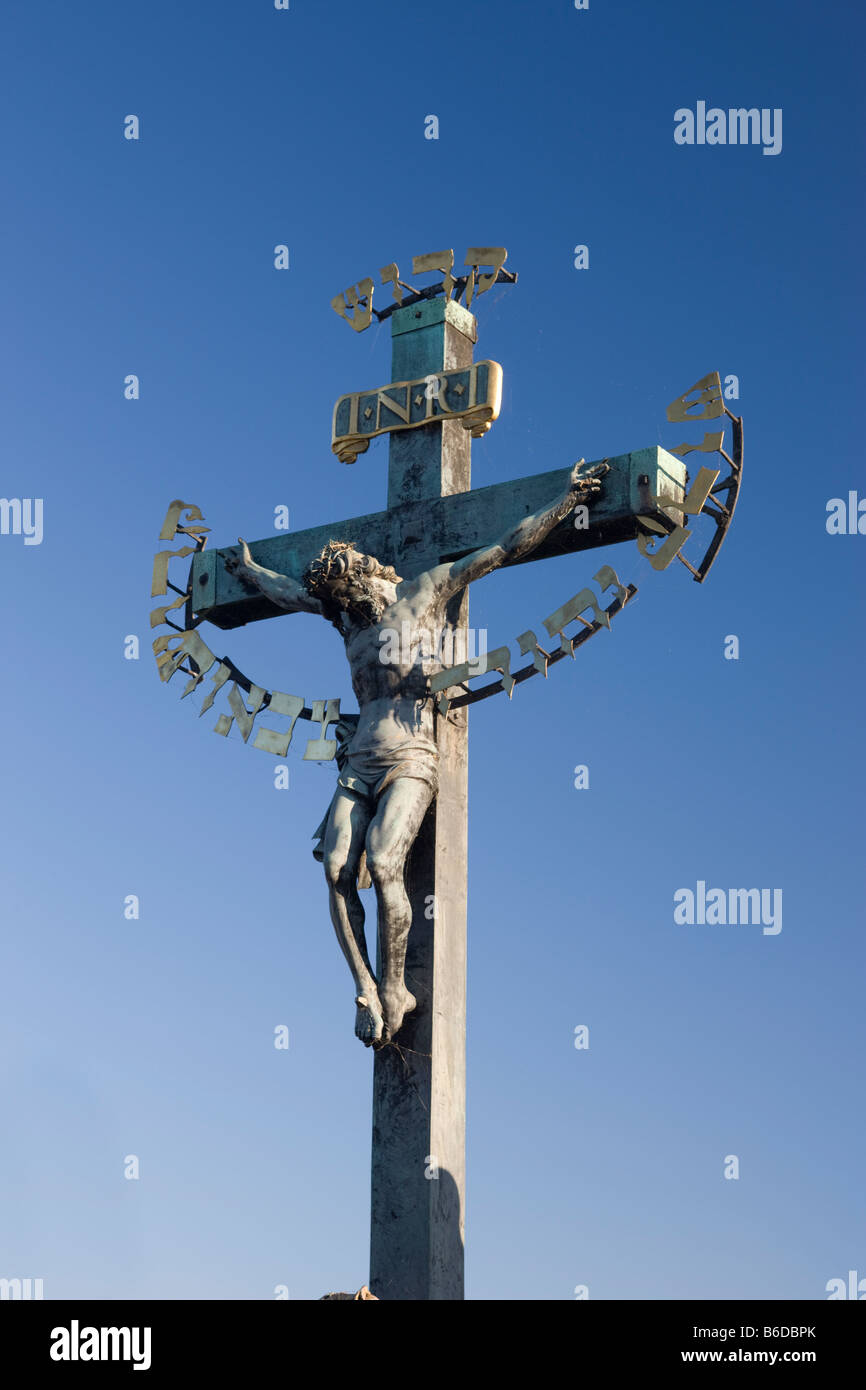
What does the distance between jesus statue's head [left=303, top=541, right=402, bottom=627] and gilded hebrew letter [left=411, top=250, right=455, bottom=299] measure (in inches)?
Answer: 66.5

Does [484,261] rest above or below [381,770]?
above

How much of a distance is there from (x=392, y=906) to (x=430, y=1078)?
0.80 metres

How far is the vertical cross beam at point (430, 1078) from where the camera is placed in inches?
376

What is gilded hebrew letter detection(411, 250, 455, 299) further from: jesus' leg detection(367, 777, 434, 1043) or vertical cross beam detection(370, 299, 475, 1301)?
jesus' leg detection(367, 777, 434, 1043)

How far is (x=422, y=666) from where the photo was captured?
10.3 metres

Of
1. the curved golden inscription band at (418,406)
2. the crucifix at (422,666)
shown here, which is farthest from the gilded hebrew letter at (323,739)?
the curved golden inscription band at (418,406)

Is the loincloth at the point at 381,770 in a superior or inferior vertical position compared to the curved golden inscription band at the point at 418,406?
inferior

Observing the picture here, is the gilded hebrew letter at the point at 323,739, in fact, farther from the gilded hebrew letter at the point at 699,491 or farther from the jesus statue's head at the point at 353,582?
the gilded hebrew letter at the point at 699,491

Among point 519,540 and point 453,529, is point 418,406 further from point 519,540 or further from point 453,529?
point 519,540

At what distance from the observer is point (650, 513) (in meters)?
10.1

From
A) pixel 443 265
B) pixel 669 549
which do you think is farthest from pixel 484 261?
pixel 669 549

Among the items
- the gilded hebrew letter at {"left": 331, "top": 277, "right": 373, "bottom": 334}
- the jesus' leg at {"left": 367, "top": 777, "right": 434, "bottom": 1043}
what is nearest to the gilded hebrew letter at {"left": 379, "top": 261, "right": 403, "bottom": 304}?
the gilded hebrew letter at {"left": 331, "top": 277, "right": 373, "bottom": 334}

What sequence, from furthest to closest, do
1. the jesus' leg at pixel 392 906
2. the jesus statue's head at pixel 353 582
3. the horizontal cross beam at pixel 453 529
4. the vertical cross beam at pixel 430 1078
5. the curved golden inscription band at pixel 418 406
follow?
the curved golden inscription band at pixel 418 406, the jesus statue's head at pixel 353 582, the horizontal cross beam at pixel 453 529, the jesus' leg at pixel 392 906, the vertical cross beam at pixel 430 1078
